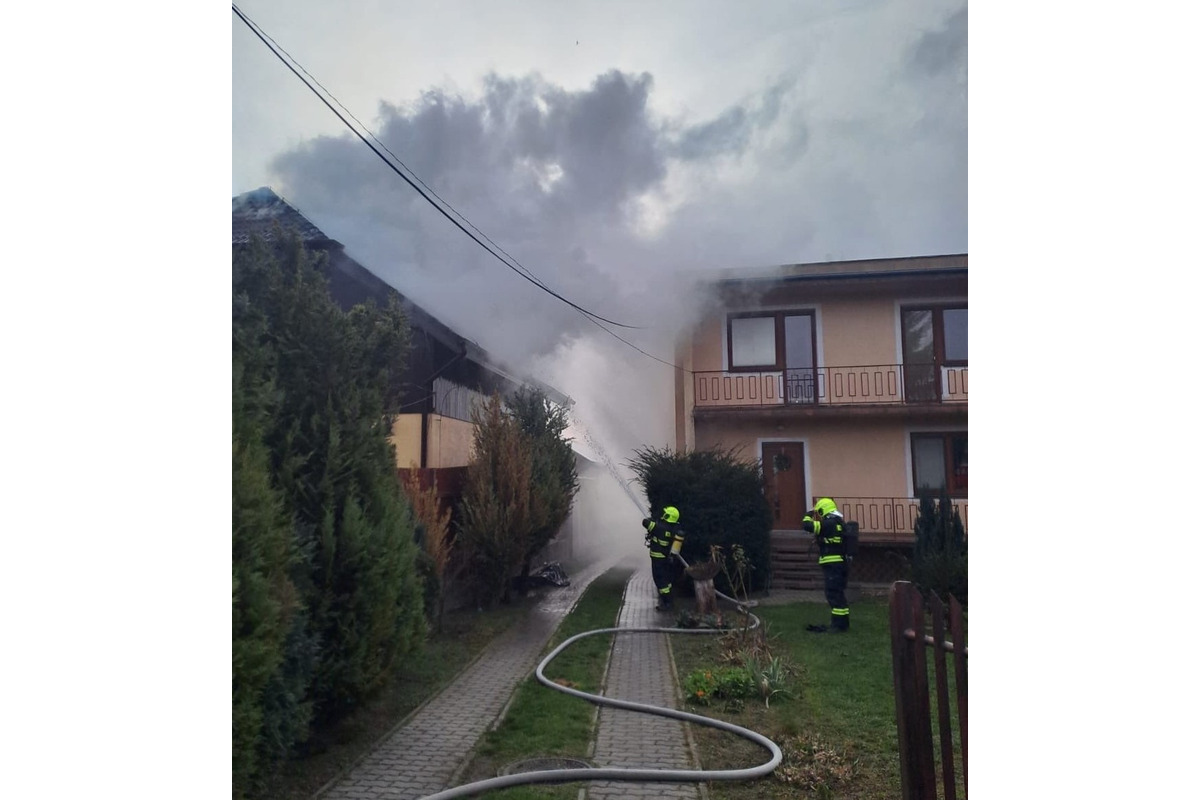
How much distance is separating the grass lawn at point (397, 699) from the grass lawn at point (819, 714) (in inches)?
37.2

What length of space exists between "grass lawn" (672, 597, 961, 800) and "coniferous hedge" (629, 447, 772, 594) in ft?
1.03

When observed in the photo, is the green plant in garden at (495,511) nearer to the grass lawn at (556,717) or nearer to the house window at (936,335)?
the grass lawn at (556,717)

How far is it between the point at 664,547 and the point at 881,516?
106cm

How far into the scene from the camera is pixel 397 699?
2.85m

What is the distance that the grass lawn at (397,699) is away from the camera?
2.43 m

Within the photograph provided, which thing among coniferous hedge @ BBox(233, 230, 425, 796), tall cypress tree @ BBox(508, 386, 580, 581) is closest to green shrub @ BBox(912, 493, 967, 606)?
tall cypress tree @ BBox(508, 386, 580, 581)

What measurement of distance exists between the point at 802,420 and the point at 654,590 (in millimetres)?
1052

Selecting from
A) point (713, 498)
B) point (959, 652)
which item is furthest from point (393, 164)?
point (959, 652)

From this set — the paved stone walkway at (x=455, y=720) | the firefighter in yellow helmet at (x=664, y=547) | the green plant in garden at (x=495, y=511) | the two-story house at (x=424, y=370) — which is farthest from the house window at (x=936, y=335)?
the green plant in garden at (x=495, y=511)

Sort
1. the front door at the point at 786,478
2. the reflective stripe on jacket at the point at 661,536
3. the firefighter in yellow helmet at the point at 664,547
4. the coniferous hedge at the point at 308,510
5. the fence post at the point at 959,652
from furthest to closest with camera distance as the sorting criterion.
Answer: the reflective stripe on jacket at the point at 661,536
the firefighter in yellow helmet at the point at 664,547
the front door at the point at 786,478
the coniferous hedge at the point at 308,510
the fence post at the point at 959,652
